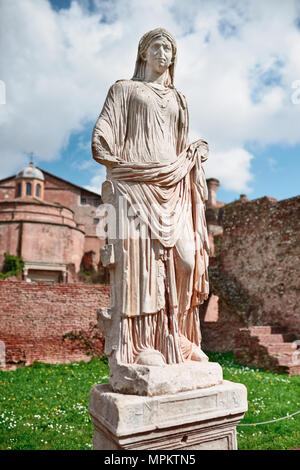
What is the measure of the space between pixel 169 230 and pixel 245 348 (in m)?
9.67

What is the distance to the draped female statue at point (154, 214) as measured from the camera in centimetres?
267

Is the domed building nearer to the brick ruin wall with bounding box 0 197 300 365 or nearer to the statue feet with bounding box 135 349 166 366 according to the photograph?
the brick ruin wall with bounding box 0 197 300 365

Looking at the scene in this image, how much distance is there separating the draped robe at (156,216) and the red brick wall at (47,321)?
10263 mm

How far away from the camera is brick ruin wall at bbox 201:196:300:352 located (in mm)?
12844

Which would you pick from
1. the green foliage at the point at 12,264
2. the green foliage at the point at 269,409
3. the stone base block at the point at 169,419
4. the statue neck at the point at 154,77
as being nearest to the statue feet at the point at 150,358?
the stone base block at the point at 169,419

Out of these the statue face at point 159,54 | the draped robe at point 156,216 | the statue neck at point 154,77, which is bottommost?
the draped robe at point 156,216

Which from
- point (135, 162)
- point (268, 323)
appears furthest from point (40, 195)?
point (135, 162)

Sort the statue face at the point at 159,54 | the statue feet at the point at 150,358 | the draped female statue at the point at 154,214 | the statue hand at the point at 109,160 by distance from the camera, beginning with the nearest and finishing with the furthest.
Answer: the statue feet at the point at 150,358 → the draped female statue at the point at 154,214 → the statue hand at the point at 109,160 → the statue face at the point at 159,54

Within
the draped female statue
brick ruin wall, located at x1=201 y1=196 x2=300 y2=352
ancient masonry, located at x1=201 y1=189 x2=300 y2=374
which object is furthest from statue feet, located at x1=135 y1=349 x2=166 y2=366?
brick ruin wall, located at x1=201 y1=196 x2=300 y2=352

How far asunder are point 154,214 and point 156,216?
0.02 meters

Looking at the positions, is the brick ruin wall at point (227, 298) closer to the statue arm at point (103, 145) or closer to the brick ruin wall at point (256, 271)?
the brick ruin wall at point (256, 271)

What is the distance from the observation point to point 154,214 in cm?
277

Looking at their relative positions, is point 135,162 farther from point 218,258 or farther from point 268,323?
point 218,258

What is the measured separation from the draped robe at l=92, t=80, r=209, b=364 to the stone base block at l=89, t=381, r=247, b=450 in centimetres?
32
